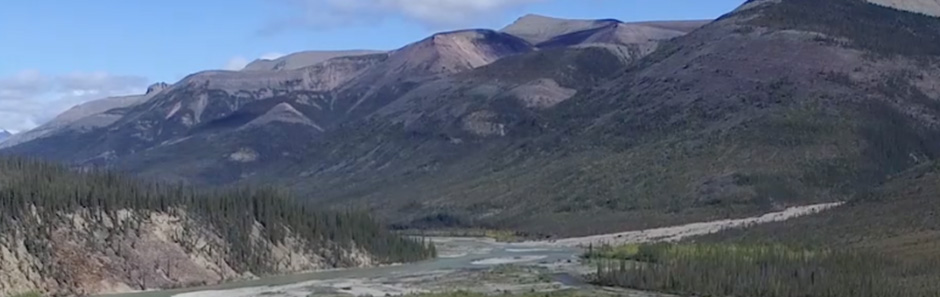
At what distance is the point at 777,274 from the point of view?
3374 inches

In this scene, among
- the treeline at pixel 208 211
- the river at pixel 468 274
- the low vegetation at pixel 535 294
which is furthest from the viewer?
the treeline at pixel 208 211

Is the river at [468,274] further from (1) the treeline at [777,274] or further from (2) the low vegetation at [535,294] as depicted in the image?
(1) the treeline at [777,274]

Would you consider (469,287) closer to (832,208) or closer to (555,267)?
(555,267)

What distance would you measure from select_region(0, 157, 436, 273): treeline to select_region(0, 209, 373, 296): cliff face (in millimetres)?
358

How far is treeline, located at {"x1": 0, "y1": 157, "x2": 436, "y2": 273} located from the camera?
94250 mm

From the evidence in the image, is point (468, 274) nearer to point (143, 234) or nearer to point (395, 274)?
point (395, 274)

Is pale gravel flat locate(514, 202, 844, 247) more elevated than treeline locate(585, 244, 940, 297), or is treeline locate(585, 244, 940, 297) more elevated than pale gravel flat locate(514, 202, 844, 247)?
pale gravel flat locate(514, 202, 844, 247)

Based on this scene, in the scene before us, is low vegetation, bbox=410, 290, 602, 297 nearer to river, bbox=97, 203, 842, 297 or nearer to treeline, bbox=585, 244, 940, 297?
river, bbox=97, 203, 842, 297

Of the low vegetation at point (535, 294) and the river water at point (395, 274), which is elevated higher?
the river water at point (395, 274)

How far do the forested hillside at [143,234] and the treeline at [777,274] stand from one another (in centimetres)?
2832

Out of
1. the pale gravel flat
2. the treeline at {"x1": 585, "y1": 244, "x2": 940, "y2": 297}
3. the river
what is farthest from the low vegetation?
the pale gravel flat

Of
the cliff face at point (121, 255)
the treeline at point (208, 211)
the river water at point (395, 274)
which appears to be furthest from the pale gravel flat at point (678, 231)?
the cliff face at point (121, 255)

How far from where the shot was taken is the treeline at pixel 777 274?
7862 cm

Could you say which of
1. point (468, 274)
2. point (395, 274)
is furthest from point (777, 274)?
point (395, 274)
